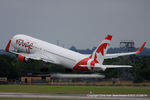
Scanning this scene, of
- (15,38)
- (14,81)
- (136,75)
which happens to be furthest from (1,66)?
(136,75)

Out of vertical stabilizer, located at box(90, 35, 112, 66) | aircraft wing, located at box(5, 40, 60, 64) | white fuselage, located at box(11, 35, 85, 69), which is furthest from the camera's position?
aircraft wing, located at box(5, 40, 60, 64)

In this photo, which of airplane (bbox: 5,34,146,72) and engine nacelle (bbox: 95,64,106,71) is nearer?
engine nacelle (bbox: 95,64,106,71)

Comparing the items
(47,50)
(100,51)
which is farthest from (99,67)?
(47,50)

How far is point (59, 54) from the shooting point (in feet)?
277

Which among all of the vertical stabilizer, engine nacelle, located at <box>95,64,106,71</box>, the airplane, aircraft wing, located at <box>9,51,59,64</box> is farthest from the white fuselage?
engine nacelle, located at <box>95,64,106,71</box>

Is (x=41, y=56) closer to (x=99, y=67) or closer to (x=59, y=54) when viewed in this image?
(x=59, y=54)

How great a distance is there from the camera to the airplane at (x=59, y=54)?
8181 cm

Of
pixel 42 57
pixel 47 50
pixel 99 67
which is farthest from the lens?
pixel 42 57

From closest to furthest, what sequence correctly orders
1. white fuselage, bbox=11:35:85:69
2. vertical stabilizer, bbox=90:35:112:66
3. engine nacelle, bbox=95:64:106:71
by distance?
engine nacelle, bbox=95:64:106:71 → vertical stabilizer, bbox=90:35:112:66 → white fuselage, bbox=11:35:85:69

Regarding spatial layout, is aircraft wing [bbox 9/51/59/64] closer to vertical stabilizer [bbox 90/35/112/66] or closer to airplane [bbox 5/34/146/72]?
airplane [bbox 5/34/146/72]

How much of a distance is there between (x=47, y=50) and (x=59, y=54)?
12.4 feet

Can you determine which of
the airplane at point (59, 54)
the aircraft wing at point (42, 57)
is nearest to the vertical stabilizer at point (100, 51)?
the airplane at point (59, 54)

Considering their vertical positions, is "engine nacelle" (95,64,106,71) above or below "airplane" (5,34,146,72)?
below

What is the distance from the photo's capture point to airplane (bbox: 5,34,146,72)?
81.8 meters
